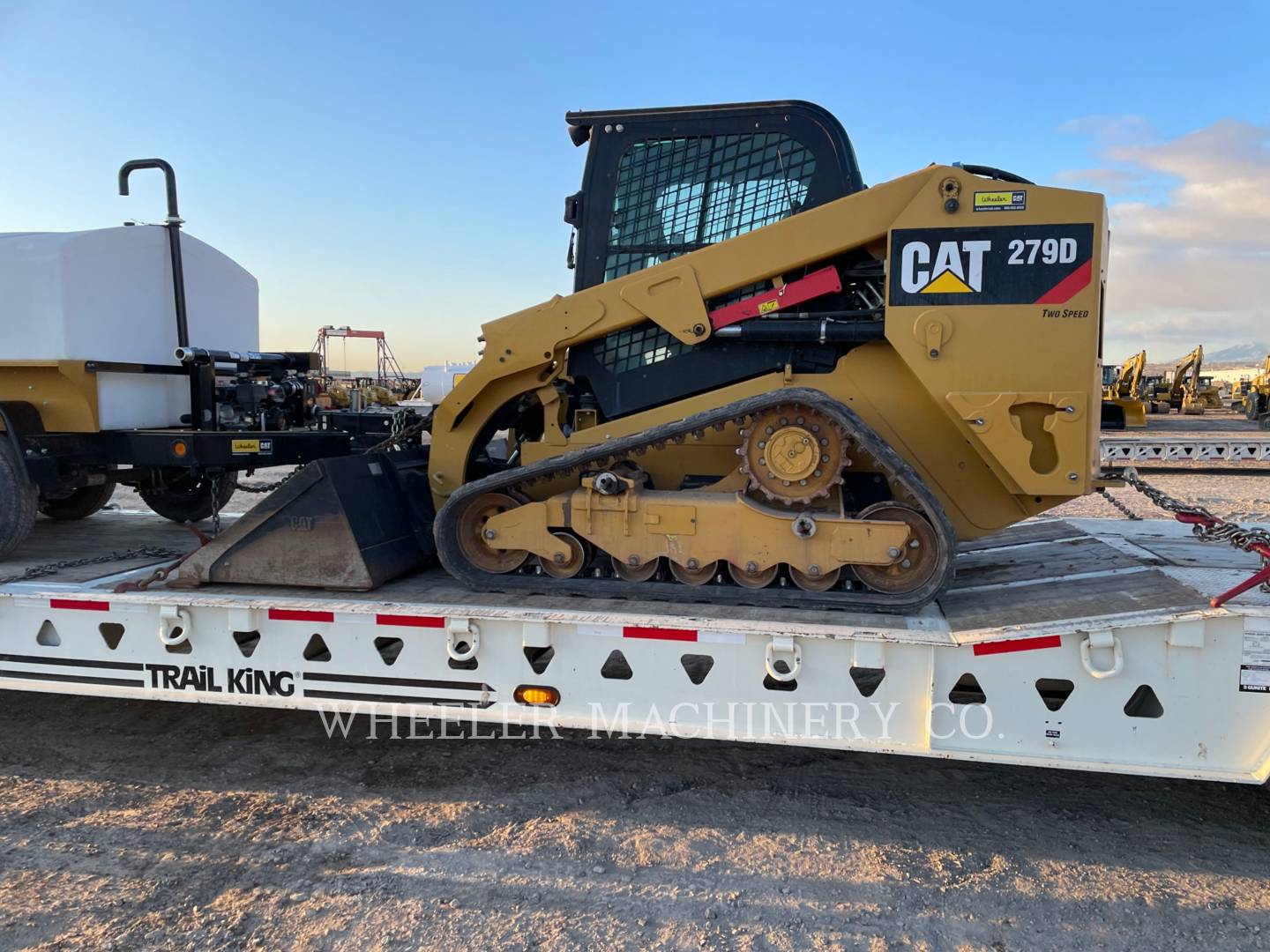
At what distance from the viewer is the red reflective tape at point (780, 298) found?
13.1 ft

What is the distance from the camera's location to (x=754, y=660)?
3.48 m

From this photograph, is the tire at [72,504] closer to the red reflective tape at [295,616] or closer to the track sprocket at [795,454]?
the red reflective tape at [295,616]

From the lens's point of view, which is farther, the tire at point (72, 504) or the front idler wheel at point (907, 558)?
the tire at point (72, 504)

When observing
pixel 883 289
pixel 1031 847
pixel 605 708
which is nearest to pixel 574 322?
pixel 883 289

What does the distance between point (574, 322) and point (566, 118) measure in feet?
3.89

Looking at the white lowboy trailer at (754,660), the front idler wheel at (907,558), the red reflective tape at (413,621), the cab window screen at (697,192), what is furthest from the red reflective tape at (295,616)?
the front idler wheel at (907,558)

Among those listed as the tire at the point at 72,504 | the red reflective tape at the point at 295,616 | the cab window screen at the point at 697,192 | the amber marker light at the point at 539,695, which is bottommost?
the amber marker light at the point at 539,695

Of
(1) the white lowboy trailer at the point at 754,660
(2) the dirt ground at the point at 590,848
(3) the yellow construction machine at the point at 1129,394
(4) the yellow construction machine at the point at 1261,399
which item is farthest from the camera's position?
(4) the yellow construction machine at the point at 1261,399

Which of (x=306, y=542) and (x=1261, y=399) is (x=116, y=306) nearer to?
(x=306, y=542)

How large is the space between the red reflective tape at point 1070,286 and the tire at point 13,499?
17.1 feet

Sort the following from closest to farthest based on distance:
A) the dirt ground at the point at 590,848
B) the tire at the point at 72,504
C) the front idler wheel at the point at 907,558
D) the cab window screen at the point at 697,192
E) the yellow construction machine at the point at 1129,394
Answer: the dirt ground at the point at 590,848
the front idler wheel at the point at 907,558
the cab window screen at the point at 697,192
the tire at the point at 72,504
the yellow construction machine at the point at 1129,394

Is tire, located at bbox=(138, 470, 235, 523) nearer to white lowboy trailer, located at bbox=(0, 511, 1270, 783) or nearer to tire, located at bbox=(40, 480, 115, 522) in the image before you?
tire, located at bbox=(40, 480, 115, 522)

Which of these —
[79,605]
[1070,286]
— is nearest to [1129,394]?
[1070,286]

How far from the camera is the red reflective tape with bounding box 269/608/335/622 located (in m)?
3.82
